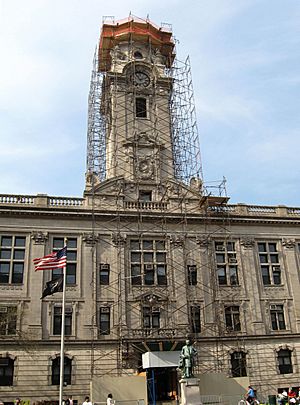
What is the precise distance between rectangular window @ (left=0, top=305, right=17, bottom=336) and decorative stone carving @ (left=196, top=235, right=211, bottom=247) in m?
16.1

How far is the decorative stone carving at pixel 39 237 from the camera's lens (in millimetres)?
36969

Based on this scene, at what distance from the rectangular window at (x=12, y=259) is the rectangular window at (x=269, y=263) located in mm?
20643

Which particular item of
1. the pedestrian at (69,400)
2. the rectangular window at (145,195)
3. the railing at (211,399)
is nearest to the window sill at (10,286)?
the pedestrian at (69,400)

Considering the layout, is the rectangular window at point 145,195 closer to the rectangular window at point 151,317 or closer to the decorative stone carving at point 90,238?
the decorative stone carving at point 90,238

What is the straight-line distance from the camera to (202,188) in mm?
43344

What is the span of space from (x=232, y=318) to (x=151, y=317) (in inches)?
273

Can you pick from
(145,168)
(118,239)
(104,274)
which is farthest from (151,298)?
(145,168)

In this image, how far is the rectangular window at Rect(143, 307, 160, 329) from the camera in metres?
36.7

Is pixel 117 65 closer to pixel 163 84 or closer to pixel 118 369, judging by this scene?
pixel 163 84

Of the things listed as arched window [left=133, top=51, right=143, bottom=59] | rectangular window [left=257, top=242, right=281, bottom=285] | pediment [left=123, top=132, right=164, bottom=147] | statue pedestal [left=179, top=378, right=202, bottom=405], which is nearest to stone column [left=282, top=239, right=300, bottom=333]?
rectangular window [left=257, top=242, right=281, bottom=285]

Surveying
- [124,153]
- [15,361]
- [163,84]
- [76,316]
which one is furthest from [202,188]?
[15,361]

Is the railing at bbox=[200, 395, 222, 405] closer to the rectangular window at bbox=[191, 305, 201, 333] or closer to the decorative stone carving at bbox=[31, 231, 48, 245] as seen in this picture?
the rectangular window at bbox=[191, 305, 201, 333]

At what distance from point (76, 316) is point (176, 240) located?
34.7ft

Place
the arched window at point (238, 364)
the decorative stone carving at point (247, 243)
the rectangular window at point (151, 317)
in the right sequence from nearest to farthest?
1. the arched window at point (238, 364)
2. the rectangular window at point (151, 317)
3. the decorative stone carving at point (247, 243)
